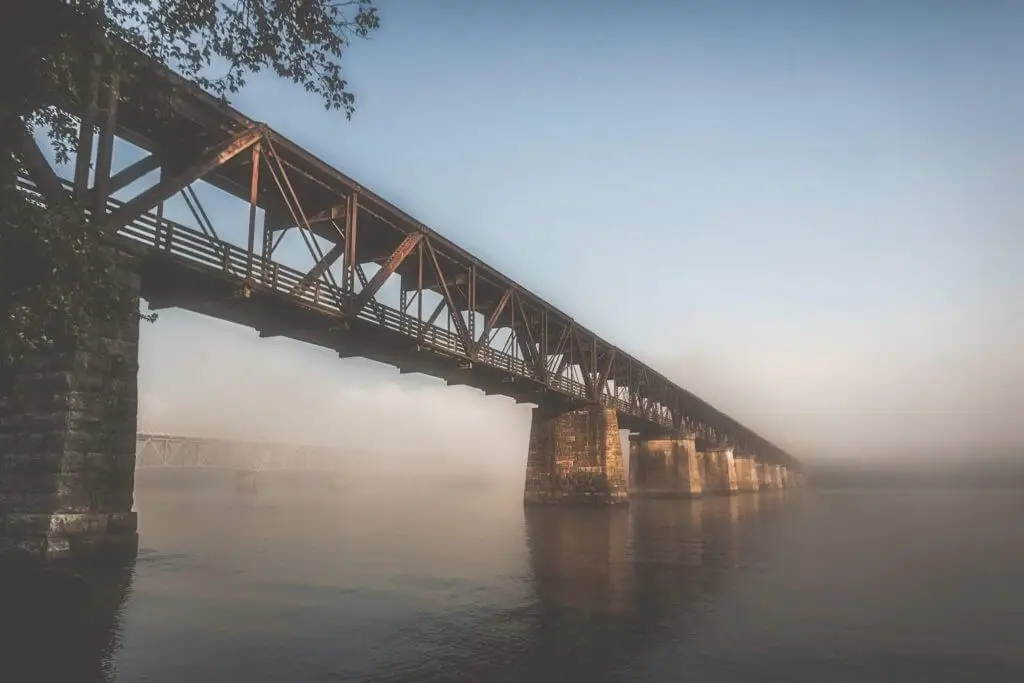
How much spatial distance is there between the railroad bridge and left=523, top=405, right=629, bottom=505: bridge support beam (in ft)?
0.35

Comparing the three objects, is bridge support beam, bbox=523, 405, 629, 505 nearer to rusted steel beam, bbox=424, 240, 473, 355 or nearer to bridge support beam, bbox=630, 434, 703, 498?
rusted steel beam, bbox=424, 240, 473, 355

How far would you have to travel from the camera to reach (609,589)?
45.3 ft

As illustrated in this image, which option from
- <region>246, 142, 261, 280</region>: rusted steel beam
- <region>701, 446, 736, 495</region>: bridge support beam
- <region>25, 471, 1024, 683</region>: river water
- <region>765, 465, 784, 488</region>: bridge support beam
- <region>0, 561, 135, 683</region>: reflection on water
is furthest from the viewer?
<region>765, 465, 784, 488</region>: bridge support beam

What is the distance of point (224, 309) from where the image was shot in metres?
21.9

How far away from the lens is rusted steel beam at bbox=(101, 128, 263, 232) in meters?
16.3

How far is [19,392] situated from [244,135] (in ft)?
34.4

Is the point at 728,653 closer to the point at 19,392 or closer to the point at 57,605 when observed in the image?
the point at 57,605

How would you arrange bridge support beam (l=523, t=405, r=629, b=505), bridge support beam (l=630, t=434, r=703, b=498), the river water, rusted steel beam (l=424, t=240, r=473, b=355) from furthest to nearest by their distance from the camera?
bridge support beam (l=630, t=434, r=703, b=498) → bridge support beam (l=523, t=405, r=629, b=505) → rusted steel beam (l=424, t=240, r=473, b=355) → the river water

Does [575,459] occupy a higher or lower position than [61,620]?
higher

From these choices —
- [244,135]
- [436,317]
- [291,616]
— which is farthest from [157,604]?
[436,317]

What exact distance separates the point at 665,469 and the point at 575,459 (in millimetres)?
28068

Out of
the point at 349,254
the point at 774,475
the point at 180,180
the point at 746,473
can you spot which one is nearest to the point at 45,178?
the point at 180,180

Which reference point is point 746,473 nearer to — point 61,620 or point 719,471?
point 719,471

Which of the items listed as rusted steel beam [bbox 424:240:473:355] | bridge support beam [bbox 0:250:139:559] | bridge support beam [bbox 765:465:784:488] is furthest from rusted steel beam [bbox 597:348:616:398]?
bridge support beam [bbox 765:465:784:488]
